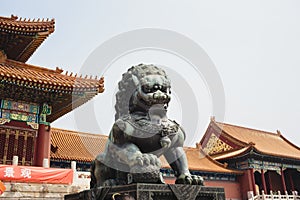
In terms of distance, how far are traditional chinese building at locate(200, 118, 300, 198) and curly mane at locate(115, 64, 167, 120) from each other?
17290mm

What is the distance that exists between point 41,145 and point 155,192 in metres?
9.39

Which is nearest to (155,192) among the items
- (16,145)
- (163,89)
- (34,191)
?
(163,89)

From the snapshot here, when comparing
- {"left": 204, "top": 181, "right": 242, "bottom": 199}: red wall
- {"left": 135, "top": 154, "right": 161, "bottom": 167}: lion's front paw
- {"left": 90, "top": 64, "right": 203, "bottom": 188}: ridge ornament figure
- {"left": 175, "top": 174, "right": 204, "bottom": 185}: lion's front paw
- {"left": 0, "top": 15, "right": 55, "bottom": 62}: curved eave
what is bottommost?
{"left": 175, "top": 174, "right": 204, "bottom": 185}: lion's front paw

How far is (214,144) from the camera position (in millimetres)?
27062

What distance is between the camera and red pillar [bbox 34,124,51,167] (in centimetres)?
1082

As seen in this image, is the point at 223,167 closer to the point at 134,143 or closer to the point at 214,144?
the point at 214,144

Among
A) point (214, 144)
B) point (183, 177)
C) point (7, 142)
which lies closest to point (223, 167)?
point (214, 144)

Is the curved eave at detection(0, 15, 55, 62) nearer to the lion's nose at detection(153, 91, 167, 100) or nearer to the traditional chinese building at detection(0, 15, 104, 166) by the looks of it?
the traditional chinese building at detection(0, 15, 104, 166)

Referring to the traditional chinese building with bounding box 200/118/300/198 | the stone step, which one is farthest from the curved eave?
the traditional chinese building with bounding box 200/118/300/198

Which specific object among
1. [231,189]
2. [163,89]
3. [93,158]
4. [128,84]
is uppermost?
[93,158]

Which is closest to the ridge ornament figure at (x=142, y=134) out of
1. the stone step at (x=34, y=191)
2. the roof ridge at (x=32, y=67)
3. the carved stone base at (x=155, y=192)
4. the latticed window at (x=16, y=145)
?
the carved stone base at (x=155, y=192)

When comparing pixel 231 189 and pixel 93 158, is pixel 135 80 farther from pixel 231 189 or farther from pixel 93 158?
pixel 231 189

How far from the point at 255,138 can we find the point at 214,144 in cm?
456

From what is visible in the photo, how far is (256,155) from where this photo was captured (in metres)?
22.3
